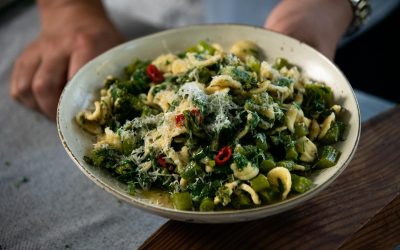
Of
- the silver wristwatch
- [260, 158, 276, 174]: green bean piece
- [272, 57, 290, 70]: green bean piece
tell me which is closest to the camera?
[260, 158, 276, 174]: green bean piece

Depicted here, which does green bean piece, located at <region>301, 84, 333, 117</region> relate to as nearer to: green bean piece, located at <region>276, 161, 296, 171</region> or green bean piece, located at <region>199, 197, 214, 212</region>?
green bean piece, located at <region>276, 161, 296, 171</region>

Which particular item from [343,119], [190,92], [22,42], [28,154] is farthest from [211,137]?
[22,42]

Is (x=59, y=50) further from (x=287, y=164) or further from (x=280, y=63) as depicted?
(x=287, y=164)

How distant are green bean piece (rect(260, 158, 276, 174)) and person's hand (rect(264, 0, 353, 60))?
562mm

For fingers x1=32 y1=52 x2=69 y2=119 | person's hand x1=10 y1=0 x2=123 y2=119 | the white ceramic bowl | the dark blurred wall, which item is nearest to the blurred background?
the dark blurred wall

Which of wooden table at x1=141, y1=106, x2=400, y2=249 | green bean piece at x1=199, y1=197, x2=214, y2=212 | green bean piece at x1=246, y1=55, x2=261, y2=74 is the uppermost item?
green bean piece at x1=246, y1=55, x2=261, y2=74

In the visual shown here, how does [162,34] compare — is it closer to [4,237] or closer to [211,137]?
[211,137]

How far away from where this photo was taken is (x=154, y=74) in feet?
4.25

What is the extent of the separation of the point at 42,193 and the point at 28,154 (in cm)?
22

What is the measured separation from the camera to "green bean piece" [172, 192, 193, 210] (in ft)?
3.13

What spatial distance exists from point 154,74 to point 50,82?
0.50 meters

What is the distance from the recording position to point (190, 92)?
1073 mm

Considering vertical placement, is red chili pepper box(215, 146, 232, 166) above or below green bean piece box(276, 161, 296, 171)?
above

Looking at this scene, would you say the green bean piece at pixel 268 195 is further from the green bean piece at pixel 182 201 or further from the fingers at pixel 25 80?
the fingers at pixel 25 80
